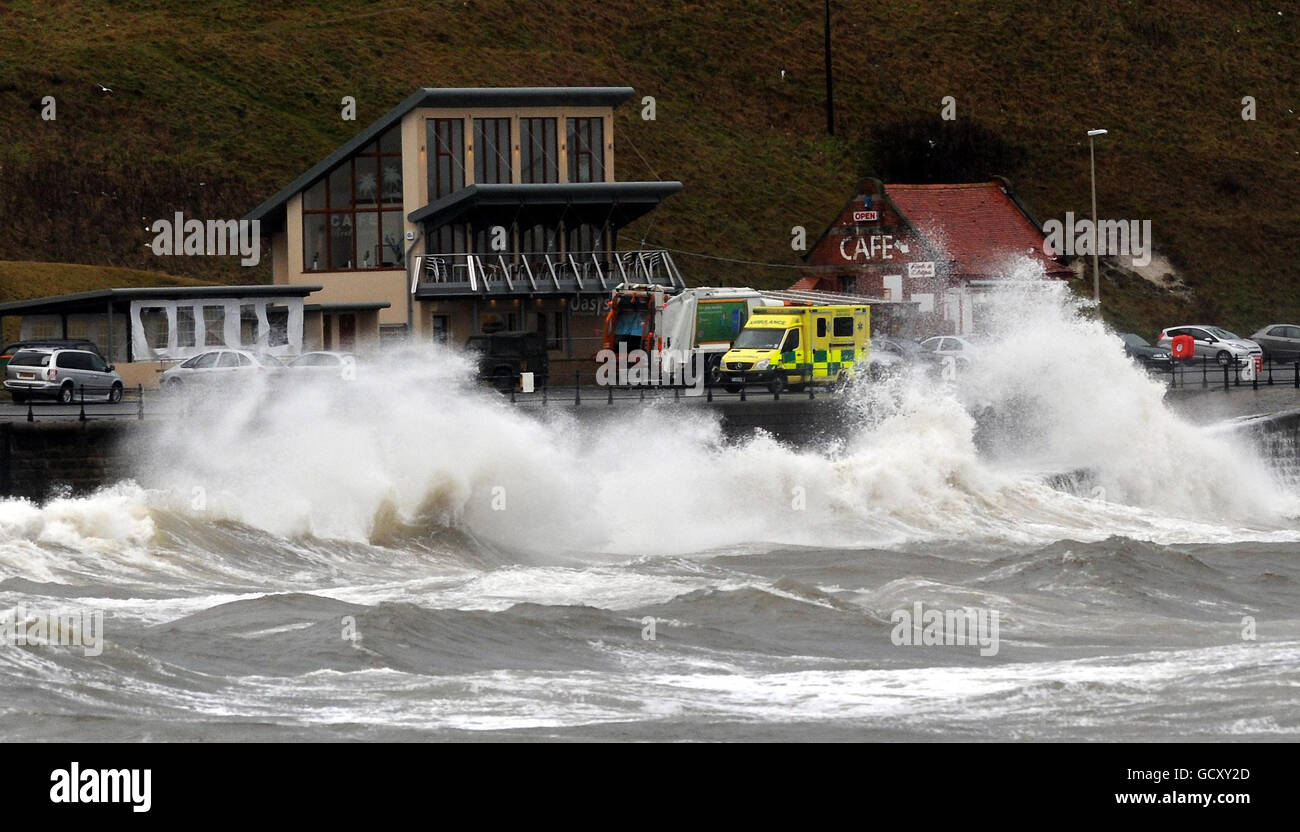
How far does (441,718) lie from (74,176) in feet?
191

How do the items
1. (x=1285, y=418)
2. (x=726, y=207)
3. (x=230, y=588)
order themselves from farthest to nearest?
1. (x=726, y=207)
2. (x=1285, y=418)
3. (x=230, y=588)

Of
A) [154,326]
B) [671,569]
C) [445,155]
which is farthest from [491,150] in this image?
[671,569]

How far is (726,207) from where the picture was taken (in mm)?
78625

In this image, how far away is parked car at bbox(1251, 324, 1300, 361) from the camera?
6212cm

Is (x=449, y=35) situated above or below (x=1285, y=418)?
above

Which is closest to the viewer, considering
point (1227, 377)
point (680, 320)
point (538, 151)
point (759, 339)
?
point (759, 339)

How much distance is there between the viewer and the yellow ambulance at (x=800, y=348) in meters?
43.1

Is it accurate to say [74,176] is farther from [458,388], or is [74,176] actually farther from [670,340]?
[458,388]

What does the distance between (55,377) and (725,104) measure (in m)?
52.9

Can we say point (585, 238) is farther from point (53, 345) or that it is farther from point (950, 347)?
point (53, 345)

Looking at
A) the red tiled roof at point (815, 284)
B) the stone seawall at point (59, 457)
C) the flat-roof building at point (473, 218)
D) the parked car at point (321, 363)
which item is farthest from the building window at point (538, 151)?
the stone seawall at point (59, 457)

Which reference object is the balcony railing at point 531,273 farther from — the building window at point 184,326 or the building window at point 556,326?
the building window at point 184,326

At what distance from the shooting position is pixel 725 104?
90.1 metres
